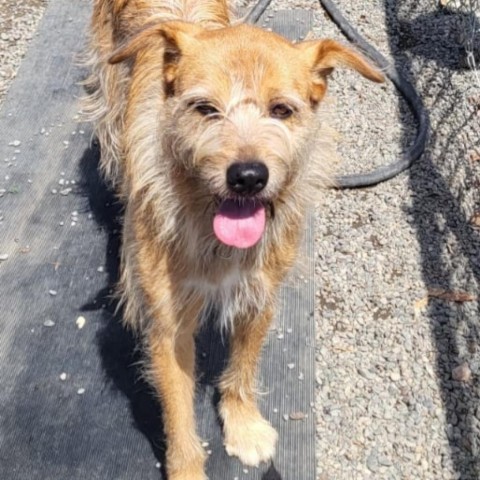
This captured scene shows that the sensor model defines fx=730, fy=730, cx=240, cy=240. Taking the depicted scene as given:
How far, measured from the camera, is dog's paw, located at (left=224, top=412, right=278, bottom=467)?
3455mm

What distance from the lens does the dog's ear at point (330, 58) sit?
2814mm

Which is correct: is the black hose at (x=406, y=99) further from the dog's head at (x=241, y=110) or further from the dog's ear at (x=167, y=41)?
the dog's ear at (x=167, y=41)

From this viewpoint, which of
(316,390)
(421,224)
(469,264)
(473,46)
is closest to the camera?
(316,390)

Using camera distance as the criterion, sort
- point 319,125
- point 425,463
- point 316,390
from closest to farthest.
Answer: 1. point 319,125
2. point 425,463
3. point 316,390

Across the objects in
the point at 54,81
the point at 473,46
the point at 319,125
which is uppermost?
the point at 319,125

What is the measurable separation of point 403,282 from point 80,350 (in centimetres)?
191

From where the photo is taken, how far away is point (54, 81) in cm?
599

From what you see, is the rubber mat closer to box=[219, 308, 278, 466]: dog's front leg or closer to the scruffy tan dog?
box=[219, 308, 278, 466]: dog's front leg

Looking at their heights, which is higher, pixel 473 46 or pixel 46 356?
pixel 473 46

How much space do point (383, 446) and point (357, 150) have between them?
7.87ft

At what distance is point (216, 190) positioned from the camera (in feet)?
8.34

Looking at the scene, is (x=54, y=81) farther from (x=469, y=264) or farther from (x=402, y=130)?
(x=469, y=264)

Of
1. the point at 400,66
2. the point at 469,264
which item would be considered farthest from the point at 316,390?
the point at 400,66

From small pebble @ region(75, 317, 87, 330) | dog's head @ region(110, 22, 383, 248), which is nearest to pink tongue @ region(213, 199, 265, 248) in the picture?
dog's head @ region(110, 22, 383, 248)
